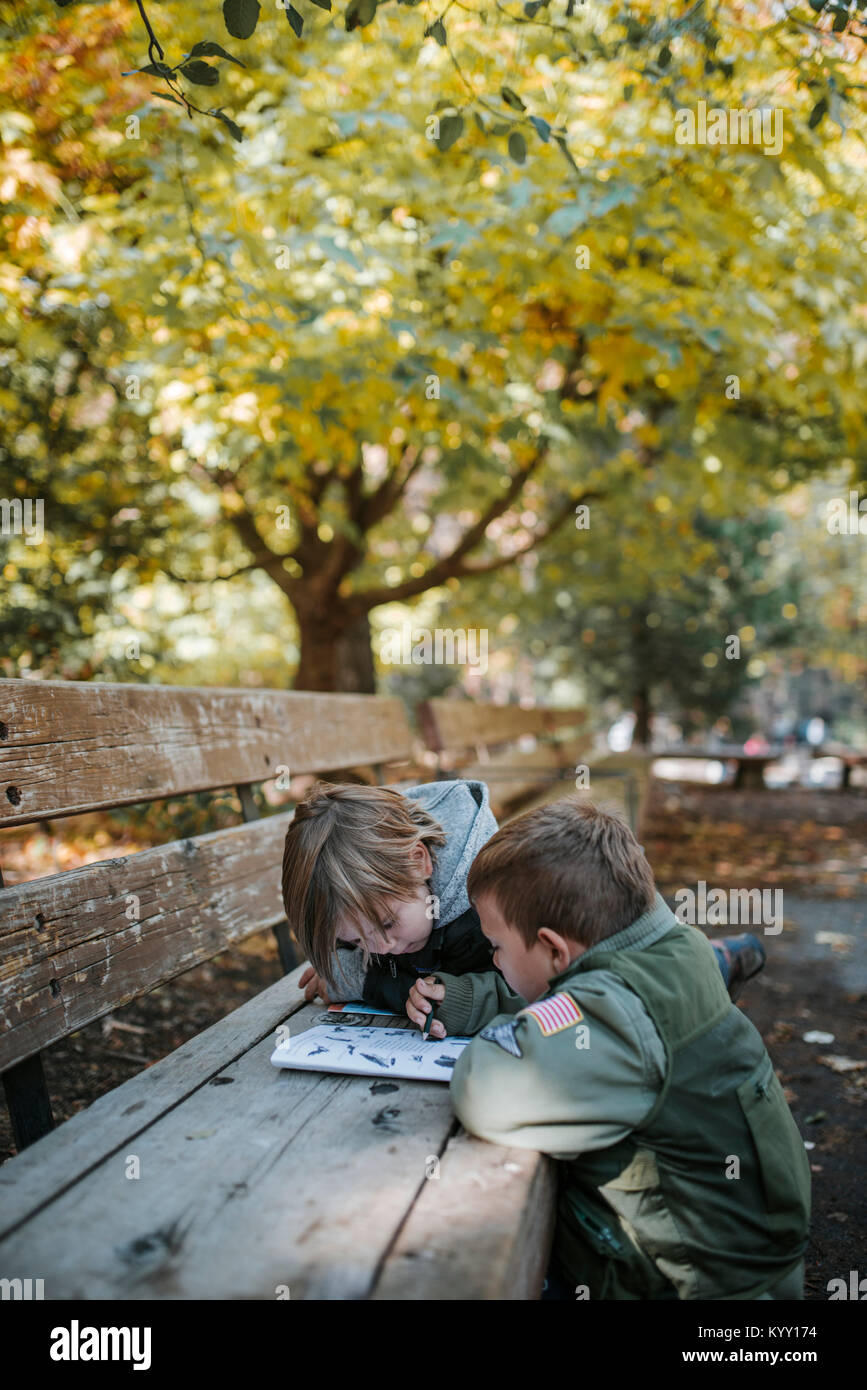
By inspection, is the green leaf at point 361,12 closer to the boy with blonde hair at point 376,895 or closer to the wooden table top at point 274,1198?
the boy with blonde hair at point 376,895

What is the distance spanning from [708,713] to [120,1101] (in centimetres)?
1566

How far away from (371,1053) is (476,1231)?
61cm

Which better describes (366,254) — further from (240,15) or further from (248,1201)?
(248,1201)

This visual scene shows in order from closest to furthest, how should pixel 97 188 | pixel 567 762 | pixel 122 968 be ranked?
pixel 122 968 → pixel 97 188 → pixel 567 762

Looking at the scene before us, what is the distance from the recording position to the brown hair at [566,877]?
1581mm

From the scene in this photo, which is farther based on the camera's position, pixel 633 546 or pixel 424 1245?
pixel 633 546

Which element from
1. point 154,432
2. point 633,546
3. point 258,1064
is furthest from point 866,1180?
point 633,546

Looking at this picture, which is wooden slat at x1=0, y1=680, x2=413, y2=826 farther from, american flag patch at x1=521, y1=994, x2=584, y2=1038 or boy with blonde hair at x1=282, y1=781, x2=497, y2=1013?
american flag patch at x1=521, y1=994, x2=584, y2=1038

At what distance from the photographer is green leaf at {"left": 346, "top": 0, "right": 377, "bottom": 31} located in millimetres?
2117

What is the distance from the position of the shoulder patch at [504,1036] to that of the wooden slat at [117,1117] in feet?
1.62

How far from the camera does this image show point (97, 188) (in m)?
5.36

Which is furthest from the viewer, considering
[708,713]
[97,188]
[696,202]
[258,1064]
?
[708,713]
